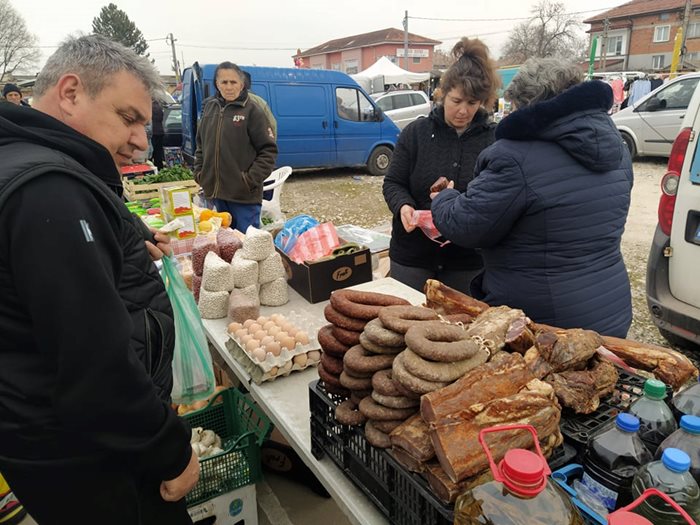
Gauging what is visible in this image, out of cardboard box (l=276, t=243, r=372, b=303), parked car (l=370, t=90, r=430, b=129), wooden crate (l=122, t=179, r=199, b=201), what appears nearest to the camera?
cardboard box (l=276, t=243, r=372, b=303)

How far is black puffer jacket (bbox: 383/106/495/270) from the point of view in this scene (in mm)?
2768

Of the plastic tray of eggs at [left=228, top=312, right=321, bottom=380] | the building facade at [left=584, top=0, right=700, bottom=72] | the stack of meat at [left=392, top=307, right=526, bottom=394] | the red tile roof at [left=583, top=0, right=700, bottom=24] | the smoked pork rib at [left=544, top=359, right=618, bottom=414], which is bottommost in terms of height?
the plastic tray of eggs at [left=228, top=312, right=321, bottom=380]

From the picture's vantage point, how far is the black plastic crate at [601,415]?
3.80 ft

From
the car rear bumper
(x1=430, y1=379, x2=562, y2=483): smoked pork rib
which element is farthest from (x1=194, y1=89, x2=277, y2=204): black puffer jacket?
(x1=430, y1=379, x2=562, y2=483): smoked pork rib

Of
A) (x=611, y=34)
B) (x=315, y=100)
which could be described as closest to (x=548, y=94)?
(x=315, y=100)

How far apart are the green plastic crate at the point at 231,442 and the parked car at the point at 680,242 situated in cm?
299

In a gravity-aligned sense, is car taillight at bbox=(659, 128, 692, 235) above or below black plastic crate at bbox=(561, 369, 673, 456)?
above

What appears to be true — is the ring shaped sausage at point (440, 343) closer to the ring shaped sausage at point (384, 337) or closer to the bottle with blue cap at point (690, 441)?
the ring shaped sausage at point (384, 337)

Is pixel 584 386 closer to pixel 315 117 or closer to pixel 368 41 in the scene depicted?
pixel 315 117

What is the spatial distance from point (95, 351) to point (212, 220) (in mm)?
2792

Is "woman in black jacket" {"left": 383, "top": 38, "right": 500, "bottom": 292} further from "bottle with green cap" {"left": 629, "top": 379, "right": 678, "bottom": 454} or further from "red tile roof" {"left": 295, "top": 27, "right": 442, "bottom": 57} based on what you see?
"red tile roof" {"left": 295, "top": 27, "right": 442, "bottom": 57}

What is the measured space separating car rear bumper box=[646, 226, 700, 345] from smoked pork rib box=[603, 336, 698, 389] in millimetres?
2335

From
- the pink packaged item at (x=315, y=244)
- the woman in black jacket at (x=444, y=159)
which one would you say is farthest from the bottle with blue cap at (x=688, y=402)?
the pink packaged item at (x=315, y=244)

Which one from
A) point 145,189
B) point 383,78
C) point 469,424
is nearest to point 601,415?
point 469,424
